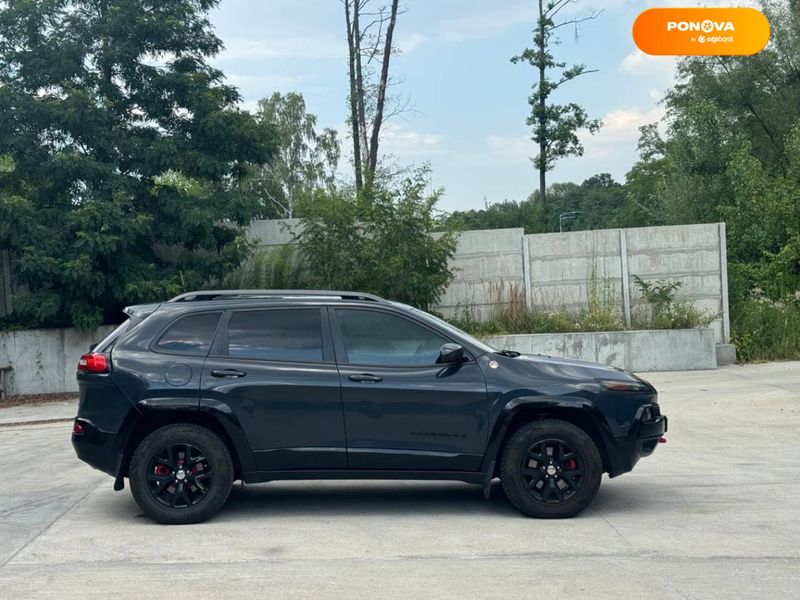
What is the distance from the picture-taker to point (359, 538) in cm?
688

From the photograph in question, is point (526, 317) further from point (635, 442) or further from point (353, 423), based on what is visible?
point (353, 423)

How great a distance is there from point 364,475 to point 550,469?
4.76 ft

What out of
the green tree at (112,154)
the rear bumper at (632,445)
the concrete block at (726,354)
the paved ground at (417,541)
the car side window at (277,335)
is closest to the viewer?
the paved ground at (417,541)

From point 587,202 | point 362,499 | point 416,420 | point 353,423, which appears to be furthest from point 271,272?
point 587,202

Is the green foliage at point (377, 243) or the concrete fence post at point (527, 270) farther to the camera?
the concrete fence post at point (527, 270)

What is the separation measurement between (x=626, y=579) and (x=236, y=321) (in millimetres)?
3616

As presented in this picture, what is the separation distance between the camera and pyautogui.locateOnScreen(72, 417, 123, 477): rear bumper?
7.32 m

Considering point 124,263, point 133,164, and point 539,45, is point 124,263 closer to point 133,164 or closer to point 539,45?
point 133,164

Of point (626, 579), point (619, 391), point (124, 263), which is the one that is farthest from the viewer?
point (124, 263)

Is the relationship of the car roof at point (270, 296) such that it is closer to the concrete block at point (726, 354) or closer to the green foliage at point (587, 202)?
the concrete block at point (726, 354)

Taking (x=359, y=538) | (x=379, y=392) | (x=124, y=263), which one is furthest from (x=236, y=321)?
(x=124, y=263)

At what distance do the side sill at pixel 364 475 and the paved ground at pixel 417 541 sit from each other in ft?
1.13

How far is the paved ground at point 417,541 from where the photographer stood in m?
5.73

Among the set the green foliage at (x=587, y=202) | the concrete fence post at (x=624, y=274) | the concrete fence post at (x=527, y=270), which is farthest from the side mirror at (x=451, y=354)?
the green foliage at (x=587, y=202)
